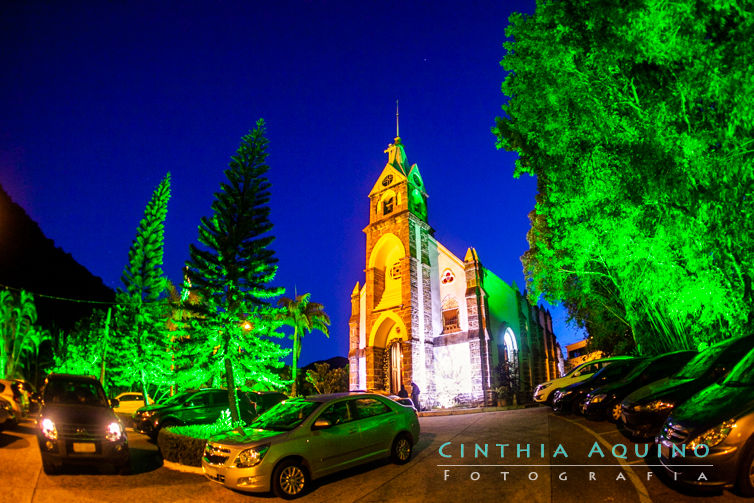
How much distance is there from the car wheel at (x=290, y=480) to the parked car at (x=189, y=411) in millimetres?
7704

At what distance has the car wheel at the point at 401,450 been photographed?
7.50 meters

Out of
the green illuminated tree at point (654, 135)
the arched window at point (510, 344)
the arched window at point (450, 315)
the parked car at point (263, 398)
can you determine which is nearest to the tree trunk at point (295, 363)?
the arched window at point (450, 315)

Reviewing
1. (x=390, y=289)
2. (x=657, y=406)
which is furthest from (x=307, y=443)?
(x=390, y=289)

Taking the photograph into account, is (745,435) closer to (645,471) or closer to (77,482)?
(645,471)

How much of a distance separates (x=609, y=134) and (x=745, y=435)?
6.42m

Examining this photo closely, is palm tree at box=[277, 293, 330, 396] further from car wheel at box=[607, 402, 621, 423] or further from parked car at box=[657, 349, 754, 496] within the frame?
parked car at box=[657, 349, 754, 496]

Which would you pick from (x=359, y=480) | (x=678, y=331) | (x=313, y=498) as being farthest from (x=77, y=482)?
(x=678, y=331)

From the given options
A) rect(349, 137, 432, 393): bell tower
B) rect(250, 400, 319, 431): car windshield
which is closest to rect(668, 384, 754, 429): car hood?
rect(250, 400, 319, 431): car windshield

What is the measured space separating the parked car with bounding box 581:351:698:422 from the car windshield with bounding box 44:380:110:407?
1143cm

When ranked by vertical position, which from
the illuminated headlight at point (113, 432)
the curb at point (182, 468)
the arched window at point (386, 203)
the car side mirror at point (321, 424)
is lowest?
the curb at point (182, 468)

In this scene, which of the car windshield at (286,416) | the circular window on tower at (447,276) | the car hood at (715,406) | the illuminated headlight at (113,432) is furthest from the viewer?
the circular window on tower at (447,276)

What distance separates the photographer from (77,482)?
22.0 feet

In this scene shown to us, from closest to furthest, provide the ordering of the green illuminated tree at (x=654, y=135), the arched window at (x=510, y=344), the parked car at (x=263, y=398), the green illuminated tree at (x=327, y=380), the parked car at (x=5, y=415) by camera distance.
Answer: the green illuminated tree at (x=654, y=135), the parked car at (x=5, y=415), the parked car at (x=263, y=398), the arched window at (x=510, y=344), the green illuminated tree at (x=327, y=380)

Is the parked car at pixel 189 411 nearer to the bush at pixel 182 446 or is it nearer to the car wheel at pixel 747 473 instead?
the bush at pixel 182 446
